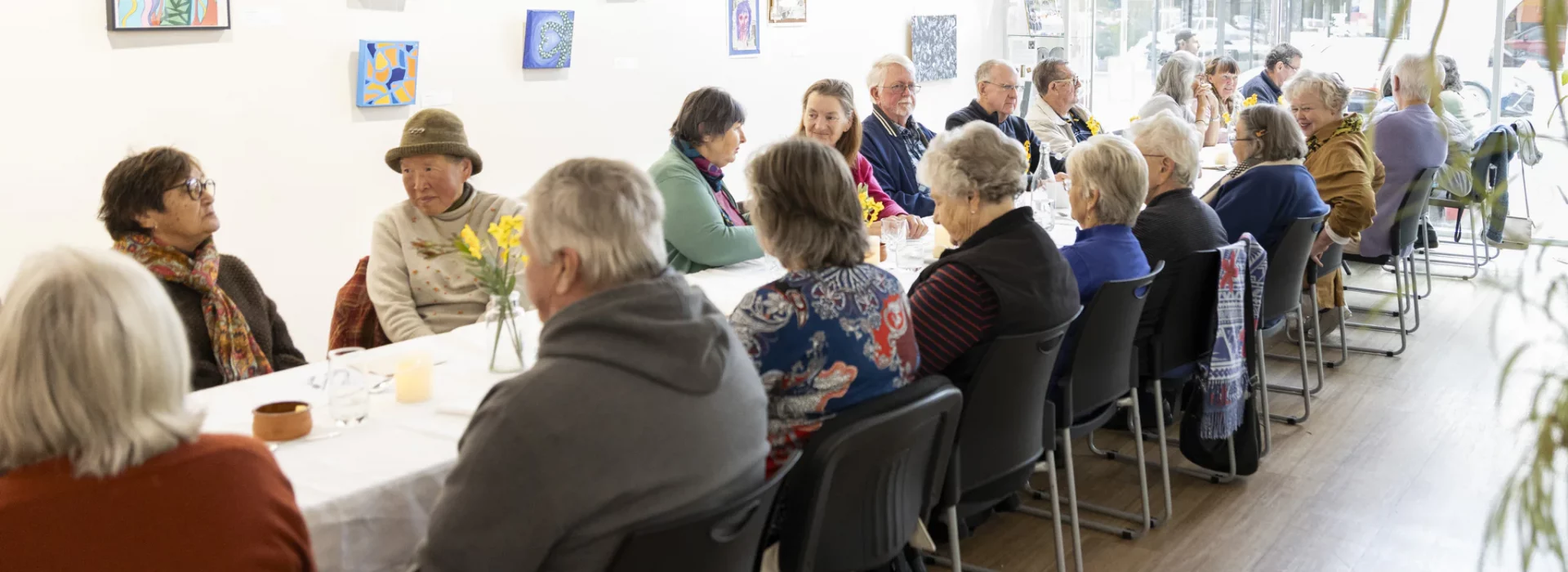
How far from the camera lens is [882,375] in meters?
2.33

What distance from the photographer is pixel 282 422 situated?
2.29 metres

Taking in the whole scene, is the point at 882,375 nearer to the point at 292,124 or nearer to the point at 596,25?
the point at 292,124

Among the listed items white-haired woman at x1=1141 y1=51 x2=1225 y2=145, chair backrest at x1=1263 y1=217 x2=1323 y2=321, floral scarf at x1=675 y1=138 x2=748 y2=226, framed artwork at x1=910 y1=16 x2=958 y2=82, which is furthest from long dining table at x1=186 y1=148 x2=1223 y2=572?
framed artwork at x1=910 y1=16 x2=958 y2=82

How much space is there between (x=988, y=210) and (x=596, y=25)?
344cm

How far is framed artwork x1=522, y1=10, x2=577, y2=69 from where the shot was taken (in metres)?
5.64

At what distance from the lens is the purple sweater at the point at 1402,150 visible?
5.93m

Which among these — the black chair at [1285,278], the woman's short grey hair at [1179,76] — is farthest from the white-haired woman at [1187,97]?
the black chair at [1285,278]

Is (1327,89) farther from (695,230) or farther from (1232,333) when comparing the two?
(695,230)

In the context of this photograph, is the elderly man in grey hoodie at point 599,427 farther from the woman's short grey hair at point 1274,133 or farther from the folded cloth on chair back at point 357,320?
the woman's short grey hair at point 1274,133

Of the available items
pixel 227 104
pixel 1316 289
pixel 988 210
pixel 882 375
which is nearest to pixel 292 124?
pixel 227 104

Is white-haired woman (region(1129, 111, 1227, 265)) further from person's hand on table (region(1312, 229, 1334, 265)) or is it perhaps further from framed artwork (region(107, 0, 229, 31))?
framed artwork (region(107, 0, 229, 31))

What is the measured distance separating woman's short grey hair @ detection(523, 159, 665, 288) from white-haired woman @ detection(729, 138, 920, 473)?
41 cm

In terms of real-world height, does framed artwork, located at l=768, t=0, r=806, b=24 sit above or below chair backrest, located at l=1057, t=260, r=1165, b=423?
above

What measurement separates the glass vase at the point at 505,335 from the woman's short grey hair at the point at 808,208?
609mm
